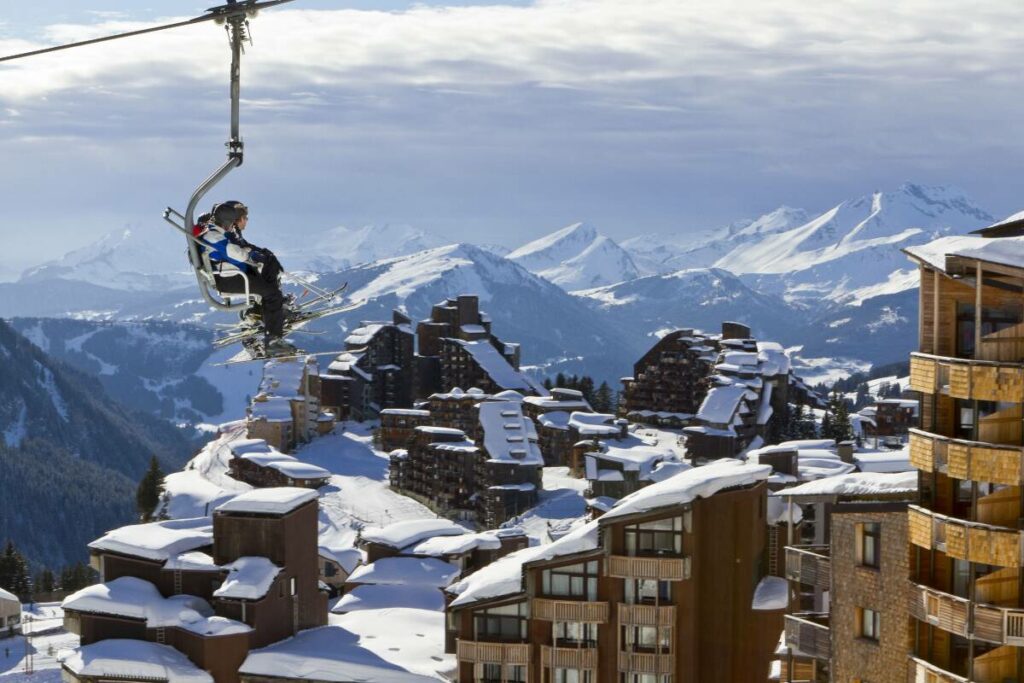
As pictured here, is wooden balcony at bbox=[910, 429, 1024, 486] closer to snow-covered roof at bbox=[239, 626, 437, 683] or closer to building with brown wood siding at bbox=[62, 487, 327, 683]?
snow-covered roof at bbox=[239, 626, 437, 683]

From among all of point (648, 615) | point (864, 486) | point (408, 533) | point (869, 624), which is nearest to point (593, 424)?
point (408, 533)

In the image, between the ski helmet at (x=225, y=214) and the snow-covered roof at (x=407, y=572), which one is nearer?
the ski helmet at (x=225, y=214)

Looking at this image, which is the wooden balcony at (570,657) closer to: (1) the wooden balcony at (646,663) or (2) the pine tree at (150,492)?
(1) the wooden balcony at (646,663)

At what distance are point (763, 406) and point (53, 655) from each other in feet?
232

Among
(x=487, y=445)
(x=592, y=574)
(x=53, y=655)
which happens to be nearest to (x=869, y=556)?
(x=592, y=574)

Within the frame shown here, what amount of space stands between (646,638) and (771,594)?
3639mm

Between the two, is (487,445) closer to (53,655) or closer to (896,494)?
(53,655)

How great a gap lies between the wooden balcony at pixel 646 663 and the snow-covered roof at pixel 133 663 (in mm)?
21055

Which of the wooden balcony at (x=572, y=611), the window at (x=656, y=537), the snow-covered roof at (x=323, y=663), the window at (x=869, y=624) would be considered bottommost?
the snow-covered roof at (x=323, y=663)

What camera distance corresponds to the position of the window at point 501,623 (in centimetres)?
4384

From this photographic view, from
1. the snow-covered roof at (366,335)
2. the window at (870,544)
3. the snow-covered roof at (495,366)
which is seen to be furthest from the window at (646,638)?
the snow-covered roof at (366,335)

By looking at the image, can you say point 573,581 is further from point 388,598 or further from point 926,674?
point 388,598

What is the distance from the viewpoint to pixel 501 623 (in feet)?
145

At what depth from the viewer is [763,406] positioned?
447 ft
